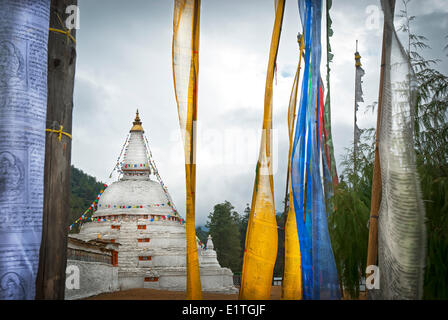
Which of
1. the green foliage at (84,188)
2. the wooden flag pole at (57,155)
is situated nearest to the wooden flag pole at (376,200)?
the wooden flag pole at (57,155)

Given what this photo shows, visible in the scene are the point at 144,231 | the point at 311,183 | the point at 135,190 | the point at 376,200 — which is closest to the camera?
the point at 376,200

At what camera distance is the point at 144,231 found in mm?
17422

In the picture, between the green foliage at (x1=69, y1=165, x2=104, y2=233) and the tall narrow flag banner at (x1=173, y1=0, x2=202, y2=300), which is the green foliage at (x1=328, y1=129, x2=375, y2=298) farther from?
the green foliage at (x1=69, y1=165, x2=104, y2=233)

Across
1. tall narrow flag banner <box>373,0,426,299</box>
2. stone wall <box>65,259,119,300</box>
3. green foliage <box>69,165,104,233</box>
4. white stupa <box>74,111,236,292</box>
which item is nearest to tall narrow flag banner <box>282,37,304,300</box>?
tall narrow flag banner <box>373,0,426,299</box>

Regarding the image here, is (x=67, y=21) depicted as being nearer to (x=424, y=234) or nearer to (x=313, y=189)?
(x=313, y=189)

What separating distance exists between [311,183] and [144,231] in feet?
44.4

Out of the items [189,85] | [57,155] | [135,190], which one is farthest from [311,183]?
[135,190]

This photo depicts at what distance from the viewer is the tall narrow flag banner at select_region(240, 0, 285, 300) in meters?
4.62

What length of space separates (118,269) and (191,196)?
12.3m

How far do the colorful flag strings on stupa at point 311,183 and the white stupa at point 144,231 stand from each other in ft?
36.4

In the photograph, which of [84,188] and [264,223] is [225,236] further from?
[264,223]

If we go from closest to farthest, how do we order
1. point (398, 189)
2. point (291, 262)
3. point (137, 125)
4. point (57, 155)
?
point (57, 155)
point (398, 189)
point (291, 262)
point (137, 125)
